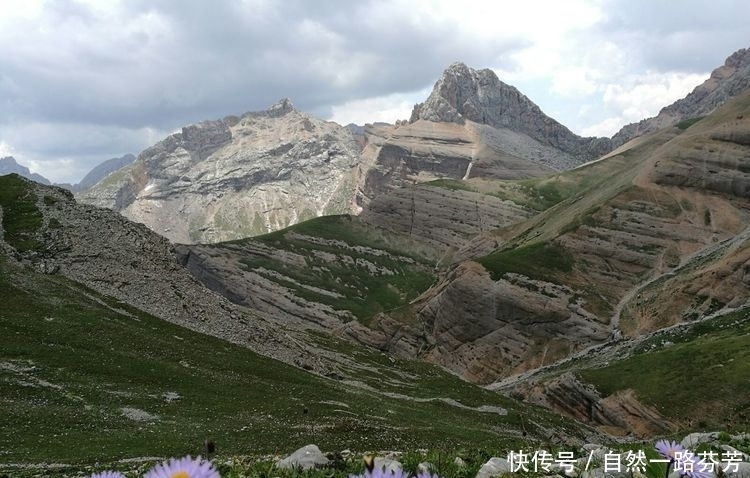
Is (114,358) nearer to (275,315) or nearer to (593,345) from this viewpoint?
(593,345)

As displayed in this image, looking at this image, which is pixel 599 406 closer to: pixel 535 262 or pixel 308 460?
pixel 535 262

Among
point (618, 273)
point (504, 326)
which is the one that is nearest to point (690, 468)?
point (504, 326)

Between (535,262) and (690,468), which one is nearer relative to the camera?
(690,468)

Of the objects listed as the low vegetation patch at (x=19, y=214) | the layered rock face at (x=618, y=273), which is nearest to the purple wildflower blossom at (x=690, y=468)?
the low vegetation patch at (x=19, y=214)

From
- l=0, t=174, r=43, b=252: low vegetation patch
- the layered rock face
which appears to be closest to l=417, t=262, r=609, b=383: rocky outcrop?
the layered rock face

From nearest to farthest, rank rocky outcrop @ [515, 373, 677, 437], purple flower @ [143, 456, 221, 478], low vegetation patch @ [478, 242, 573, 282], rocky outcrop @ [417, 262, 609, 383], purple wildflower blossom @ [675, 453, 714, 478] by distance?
purple flower @ [143, 456, 221, 478] → purple wildflower blossom @ [675, 453, 714, 478] → rocky outcrop @ [515, 373, 677, 437] → rocky outcrop @ [417, 262, 609, 383] → low vegetation patch @ [478, 242, 573, 282]

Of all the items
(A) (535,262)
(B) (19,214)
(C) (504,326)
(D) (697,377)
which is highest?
(A) (535,262)

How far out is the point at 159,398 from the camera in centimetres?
3831

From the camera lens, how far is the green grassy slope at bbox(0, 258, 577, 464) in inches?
1173

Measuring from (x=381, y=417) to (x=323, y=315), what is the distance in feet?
432

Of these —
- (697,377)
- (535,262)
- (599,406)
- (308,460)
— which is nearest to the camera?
(308,460)

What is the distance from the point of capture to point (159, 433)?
1224 inches

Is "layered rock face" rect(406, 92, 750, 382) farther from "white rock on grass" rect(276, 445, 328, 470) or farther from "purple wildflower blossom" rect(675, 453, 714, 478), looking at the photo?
"purple wildflower blossom" rect(675, 453, 714, 478)

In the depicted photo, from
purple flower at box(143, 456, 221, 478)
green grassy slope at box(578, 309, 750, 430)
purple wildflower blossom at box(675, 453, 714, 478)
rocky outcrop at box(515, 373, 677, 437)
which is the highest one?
purple flower at box(143, 456, 221, 478)
